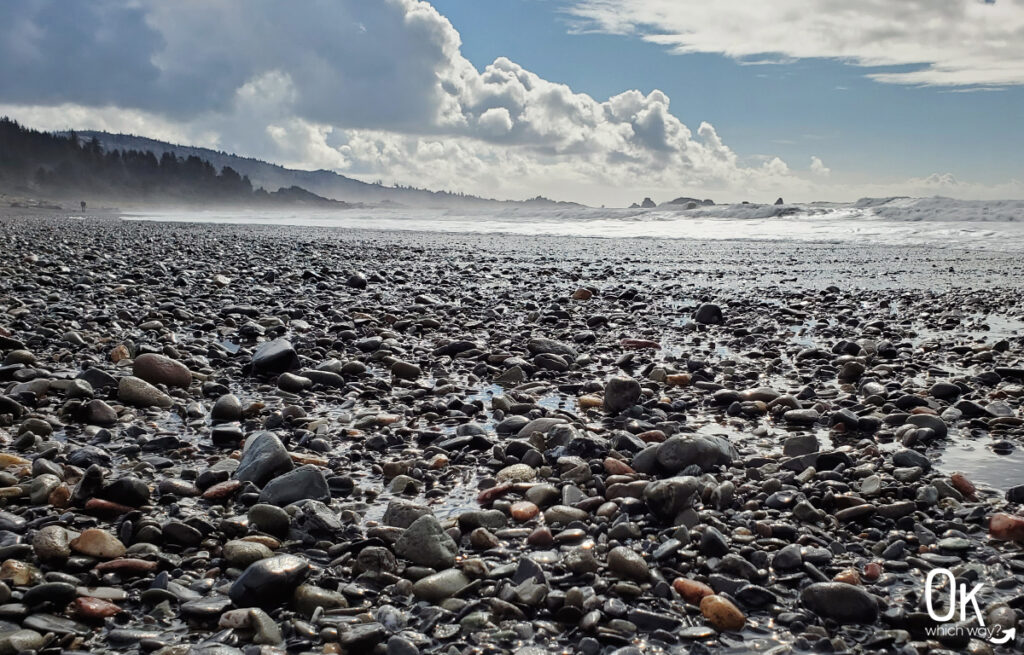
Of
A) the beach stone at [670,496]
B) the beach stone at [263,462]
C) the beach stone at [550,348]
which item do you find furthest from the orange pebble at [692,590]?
the beach stone at [550,348]

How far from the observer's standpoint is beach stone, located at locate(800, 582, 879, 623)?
7.50 feet

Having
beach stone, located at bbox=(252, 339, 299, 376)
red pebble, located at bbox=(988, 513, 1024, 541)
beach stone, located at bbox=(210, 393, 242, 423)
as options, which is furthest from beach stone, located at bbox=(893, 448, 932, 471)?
beach stone, located at bbox=(252, 339, 299, 376)

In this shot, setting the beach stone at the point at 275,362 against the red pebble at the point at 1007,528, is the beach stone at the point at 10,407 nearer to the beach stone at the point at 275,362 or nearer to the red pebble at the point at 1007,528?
the beach stone at the point at 275,362

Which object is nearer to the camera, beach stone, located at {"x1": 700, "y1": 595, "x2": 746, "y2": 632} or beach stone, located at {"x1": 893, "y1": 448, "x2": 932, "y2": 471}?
beach stone, located at {"x1": 700, "y1": 595, "x2": 746, "y2": 632}

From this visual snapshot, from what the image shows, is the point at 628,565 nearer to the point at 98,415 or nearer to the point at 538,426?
the point at 538,426

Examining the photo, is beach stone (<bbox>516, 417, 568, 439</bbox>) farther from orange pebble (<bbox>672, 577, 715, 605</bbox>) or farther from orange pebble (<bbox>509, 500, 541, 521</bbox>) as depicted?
orange pebble (<bbox>672, 577, 715, 605</bbox>)

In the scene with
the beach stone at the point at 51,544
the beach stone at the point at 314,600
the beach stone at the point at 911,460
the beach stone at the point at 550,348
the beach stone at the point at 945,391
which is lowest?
the beach stone at the point at 314,600

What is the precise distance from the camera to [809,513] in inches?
117

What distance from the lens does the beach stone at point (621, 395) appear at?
4.61 m

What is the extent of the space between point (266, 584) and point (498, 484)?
1266mm

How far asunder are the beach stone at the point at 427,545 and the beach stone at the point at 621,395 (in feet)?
6.73

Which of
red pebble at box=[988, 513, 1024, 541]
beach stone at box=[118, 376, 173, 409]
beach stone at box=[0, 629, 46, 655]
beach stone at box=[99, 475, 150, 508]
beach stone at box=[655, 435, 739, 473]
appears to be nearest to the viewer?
beach stone at box=[0, 629, 46, 655]
